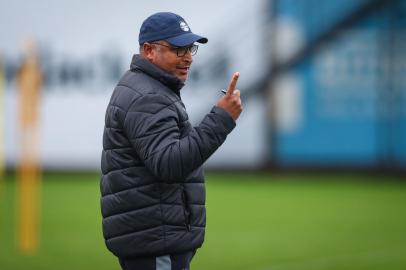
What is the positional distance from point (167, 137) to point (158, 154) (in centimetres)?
9

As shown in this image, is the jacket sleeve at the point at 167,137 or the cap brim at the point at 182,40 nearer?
the jacket sleeve at the point at 167,137

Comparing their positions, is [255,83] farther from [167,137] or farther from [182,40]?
[167,137]

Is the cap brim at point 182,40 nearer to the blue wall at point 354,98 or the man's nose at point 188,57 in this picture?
the man's nose at point 188,57

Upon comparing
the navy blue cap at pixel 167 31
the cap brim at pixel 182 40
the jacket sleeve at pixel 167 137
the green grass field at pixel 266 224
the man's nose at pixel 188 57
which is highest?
the navy blue cap at pixel 167 31

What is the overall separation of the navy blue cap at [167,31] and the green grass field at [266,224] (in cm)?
498

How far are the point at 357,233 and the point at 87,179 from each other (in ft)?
28.8

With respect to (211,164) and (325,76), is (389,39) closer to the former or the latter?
(325,76)

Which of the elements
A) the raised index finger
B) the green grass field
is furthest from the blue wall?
the raised index finger

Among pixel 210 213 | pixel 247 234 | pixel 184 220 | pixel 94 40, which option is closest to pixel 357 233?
pixel 247 234

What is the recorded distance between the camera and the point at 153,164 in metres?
4.34

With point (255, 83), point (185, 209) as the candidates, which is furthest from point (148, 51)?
point (255, 83)

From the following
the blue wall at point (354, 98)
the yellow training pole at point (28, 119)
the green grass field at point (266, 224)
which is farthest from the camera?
the blue wall at point (354, 98)

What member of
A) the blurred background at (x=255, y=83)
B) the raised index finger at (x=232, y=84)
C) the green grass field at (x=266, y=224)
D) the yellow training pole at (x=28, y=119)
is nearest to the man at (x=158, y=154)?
the raised index finger at (x=232, y=84)

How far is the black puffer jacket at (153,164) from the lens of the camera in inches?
171
